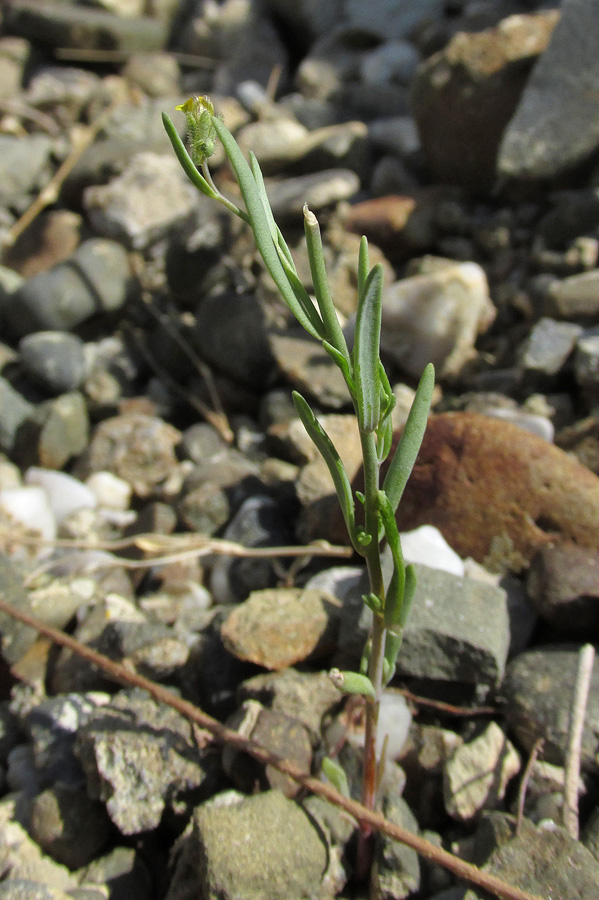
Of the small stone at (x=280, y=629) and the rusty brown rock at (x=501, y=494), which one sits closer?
the small stone at (x=280, y=629)

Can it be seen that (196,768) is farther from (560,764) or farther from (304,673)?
(560,764)

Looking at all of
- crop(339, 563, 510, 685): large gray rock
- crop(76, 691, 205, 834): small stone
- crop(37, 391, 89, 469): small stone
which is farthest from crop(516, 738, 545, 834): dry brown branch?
crop(37, 391, 89, 469): small stone

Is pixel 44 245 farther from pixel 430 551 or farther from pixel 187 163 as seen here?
pixel 187 163

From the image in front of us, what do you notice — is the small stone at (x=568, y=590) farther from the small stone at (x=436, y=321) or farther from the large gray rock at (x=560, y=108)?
the large gray rock at (x=560, y=108)

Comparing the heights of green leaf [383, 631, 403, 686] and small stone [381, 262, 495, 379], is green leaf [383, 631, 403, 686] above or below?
below

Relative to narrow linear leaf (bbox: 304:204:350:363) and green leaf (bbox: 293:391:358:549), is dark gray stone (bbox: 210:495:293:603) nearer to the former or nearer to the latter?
green leaf (bbox: 293:391:358:549)

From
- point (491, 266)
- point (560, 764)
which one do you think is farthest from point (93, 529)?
point (491, 266)

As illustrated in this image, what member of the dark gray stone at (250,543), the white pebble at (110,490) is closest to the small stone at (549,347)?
the dark gray stone at (250,543)
